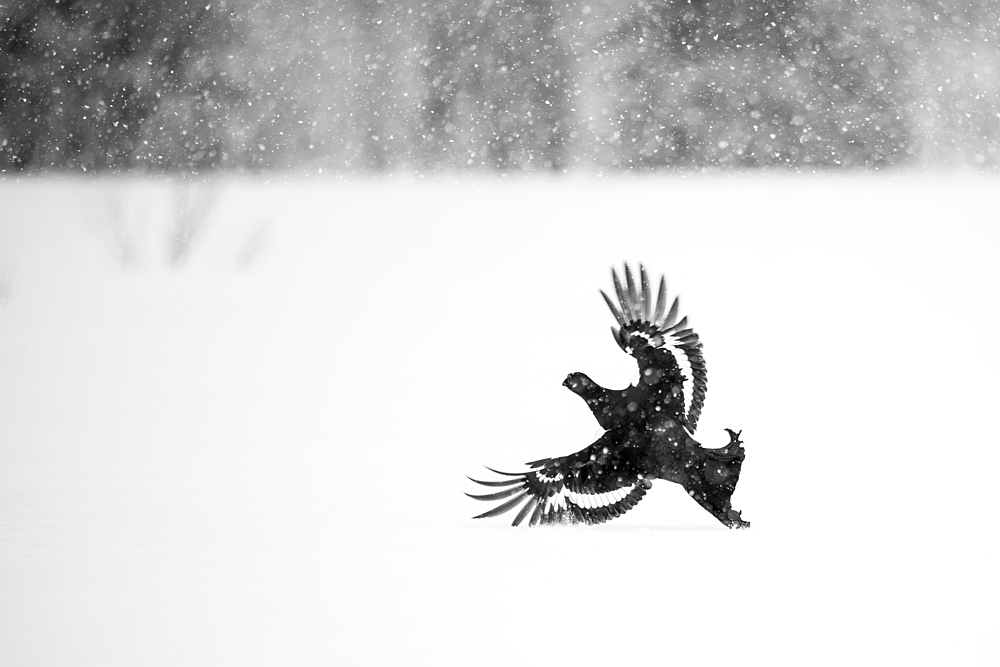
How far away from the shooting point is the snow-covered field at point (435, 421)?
2.60m

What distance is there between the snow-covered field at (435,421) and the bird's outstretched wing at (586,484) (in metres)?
0.08

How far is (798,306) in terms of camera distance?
6.40m

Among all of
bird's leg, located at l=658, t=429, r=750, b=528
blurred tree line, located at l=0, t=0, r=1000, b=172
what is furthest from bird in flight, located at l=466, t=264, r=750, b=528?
blurred tree line, located at l=0, t=0, r=1000, b=172

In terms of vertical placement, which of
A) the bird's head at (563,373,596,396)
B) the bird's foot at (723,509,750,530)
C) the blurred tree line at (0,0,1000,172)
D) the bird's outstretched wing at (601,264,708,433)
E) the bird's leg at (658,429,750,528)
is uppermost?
the blurred tree line at (0,0,1000,172)

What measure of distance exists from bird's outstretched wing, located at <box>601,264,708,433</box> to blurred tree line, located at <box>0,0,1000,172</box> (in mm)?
11522

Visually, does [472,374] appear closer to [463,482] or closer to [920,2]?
[463,482]

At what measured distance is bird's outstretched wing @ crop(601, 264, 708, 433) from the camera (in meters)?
2.93

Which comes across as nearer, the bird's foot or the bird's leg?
the bird's leg

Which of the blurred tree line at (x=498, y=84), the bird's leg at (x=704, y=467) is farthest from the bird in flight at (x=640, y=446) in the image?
the blurred tree line at (x=498, y=84)

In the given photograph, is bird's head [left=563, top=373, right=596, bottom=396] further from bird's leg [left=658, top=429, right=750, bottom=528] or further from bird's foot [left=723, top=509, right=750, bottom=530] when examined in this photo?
bird's foot [left=723, top=509, right=750, bottom=530]

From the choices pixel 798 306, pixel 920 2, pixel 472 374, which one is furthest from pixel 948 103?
pixel 472 374

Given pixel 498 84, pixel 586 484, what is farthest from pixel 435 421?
pixel 498 84

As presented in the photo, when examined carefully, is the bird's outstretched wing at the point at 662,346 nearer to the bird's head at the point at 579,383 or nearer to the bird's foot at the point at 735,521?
the bird's head at the point at 579,383

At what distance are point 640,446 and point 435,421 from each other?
66.6 inches
